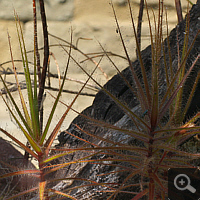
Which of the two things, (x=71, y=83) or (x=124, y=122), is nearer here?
(x=124, y=122)

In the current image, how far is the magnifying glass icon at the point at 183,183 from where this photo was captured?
1.20ft

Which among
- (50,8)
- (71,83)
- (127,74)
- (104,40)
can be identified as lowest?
(127,74)

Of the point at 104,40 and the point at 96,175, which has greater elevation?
the point at 104,40

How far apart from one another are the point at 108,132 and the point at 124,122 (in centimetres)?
3

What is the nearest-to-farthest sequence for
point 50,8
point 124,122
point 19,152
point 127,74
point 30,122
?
point 30,122
point 124,122
point 127,74
point 19,152
point 50,8

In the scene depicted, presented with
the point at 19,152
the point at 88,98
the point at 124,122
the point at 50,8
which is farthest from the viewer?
the point at 88,98

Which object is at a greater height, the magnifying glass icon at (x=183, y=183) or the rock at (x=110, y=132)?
the rock at (x=110, y=132)

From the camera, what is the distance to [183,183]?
1.25 ft

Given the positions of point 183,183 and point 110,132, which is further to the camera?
point 110,132

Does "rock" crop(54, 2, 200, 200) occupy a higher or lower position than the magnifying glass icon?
higher

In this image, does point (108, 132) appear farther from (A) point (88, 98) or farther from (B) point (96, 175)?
(A) point (88, 98)

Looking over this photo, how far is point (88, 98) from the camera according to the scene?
3.72 feet

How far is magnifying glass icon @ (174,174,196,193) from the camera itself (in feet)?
1.20

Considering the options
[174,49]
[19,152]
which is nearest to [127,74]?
[174,49]
